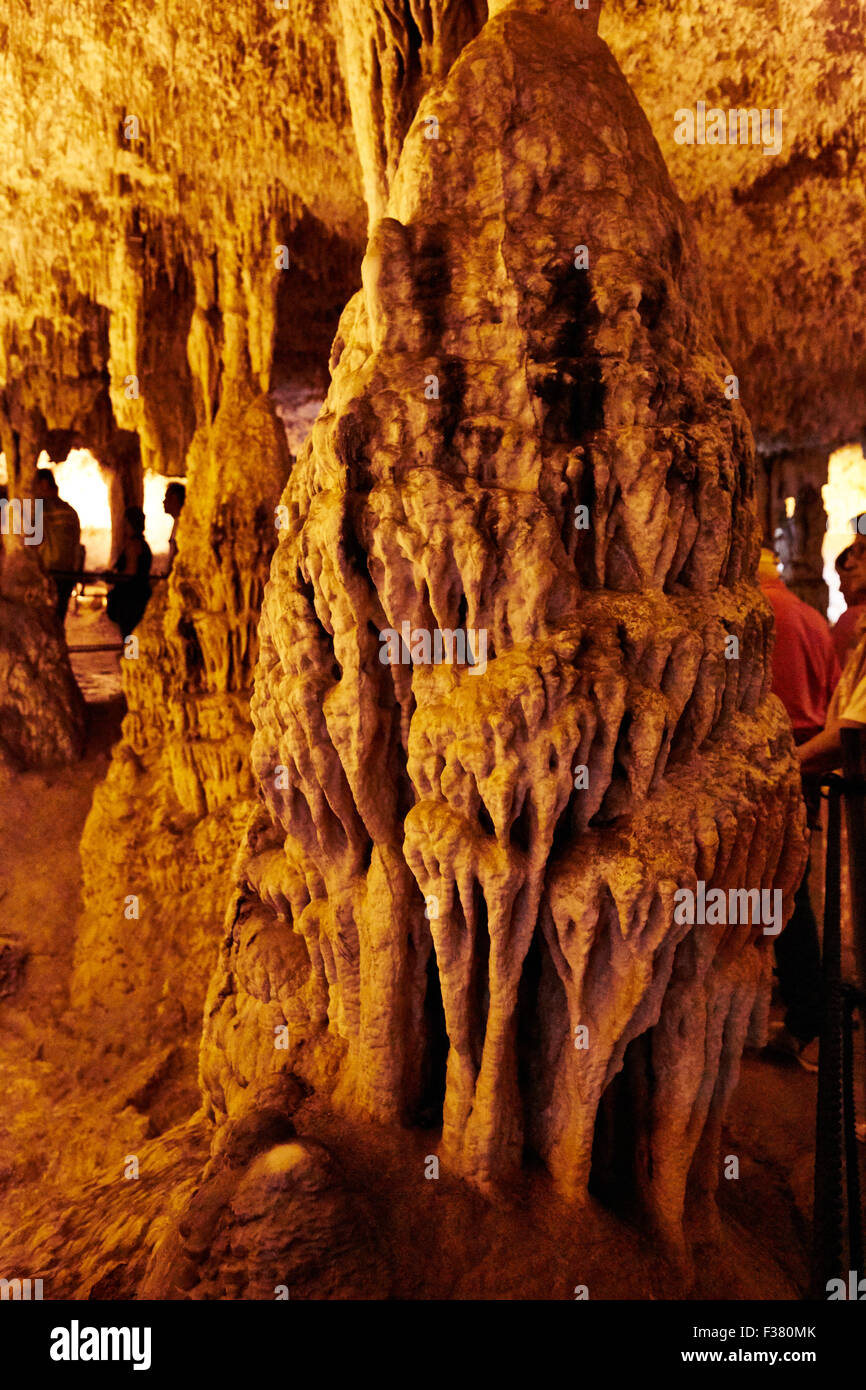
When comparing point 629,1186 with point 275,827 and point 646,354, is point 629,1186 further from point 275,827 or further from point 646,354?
point 646,354

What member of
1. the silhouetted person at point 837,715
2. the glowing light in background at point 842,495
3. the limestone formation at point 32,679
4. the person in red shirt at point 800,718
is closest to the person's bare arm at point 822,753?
the silhouetted person at point 837,715

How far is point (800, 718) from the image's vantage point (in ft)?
13.5

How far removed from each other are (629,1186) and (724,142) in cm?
664

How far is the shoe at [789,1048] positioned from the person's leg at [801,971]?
3 cm

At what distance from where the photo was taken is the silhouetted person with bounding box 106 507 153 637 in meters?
10.8

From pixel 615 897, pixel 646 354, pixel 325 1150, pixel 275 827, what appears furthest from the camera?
pixel 275 827

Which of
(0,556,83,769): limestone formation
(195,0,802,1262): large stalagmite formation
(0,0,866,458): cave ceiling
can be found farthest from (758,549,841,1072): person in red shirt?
(0,556,83,769): limestone formation

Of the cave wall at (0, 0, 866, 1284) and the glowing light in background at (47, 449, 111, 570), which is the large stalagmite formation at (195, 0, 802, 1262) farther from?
the glowing light in background at (47, 449, 111, 570)

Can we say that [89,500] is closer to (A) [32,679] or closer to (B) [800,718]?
(A) [32,679]

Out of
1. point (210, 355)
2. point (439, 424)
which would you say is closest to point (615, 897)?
point (439, 424)

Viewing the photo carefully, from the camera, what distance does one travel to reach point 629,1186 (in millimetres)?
2781

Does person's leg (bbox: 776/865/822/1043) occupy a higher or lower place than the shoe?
higher

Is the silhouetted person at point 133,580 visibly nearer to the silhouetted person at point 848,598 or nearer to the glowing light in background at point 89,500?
the glowing light in background at point 89,500

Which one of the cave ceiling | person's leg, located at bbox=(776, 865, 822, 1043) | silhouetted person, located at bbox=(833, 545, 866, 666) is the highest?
the cave ceiling
